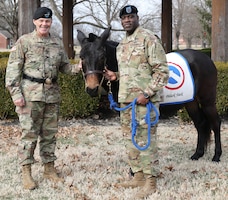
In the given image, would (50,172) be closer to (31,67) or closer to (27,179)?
(27,179)

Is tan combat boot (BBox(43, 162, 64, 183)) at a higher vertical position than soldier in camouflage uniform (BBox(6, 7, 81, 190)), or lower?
lower

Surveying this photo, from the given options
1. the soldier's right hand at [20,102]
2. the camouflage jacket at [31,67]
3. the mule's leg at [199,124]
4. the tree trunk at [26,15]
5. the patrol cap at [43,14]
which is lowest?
the mule's leg at [199,124]

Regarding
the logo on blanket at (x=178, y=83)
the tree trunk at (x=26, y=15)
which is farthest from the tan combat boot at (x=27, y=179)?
the tree trunk at (x=26, y=15)

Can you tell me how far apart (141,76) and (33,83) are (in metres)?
1.19

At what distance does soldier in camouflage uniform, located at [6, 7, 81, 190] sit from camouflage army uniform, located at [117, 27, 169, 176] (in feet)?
1.95

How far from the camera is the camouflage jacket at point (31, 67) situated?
12.9 ft

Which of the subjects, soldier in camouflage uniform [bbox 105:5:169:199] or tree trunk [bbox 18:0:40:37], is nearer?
soldier in camouflage uniform [bbox 105:5:169:199]

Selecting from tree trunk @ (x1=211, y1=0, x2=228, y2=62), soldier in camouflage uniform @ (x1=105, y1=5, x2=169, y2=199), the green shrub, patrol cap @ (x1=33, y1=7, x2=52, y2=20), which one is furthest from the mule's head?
tree trunk @ (x1=211, y1=0, x2=228, y2=62)

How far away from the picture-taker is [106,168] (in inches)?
193

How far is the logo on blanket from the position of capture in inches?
184

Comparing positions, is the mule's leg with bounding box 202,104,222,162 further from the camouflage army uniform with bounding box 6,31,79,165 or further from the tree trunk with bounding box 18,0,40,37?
the tree trunk with bounding box 18,0,40,37

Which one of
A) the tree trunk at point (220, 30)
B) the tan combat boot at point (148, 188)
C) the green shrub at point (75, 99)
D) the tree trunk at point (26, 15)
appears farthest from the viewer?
the green shrub at point (75, 99)

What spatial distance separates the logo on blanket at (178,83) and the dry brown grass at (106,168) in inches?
35.8

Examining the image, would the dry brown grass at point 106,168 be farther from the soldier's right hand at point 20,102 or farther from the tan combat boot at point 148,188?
the soldier's right hand at point 20,102
